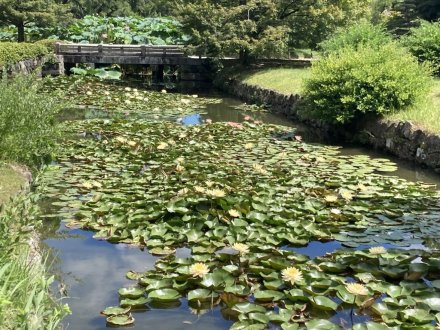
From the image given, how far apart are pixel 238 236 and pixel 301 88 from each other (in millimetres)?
9808

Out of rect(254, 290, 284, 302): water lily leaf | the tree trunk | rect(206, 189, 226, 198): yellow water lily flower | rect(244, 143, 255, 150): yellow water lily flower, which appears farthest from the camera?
the tree trunk

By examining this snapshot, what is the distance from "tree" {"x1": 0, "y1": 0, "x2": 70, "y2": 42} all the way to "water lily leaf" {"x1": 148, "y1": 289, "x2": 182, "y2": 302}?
2317cm

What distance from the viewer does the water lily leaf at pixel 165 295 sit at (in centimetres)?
405

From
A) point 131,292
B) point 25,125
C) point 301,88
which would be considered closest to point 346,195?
point 131,292

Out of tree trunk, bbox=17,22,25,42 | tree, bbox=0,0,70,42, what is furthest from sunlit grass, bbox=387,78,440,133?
tree trunk, bbox=17,22,25,42

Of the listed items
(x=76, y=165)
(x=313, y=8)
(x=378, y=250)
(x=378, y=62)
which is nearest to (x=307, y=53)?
(x=313, y=8)

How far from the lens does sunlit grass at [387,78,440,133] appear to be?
8992 millimetres

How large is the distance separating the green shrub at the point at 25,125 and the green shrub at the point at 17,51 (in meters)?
10.9

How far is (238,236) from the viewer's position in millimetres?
5121

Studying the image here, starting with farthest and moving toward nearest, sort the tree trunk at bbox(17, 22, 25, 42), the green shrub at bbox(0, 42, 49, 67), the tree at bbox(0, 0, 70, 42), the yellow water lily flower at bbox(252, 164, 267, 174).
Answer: the tree trunk at bbox(17, 22, 25, 42)
the tree at bbox(0, 0, 70, 42)
the green shrub at bbox(0, 42, 49, 67)
the yellow water lily flower at bbox(252, 164, 267, 174)

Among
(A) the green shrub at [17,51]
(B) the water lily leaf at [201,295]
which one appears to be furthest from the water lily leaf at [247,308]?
(A) the green shrub at [17,51]

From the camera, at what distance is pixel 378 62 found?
10805mm

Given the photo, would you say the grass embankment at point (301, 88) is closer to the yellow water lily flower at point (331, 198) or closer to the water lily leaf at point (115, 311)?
the yellow water lily flower at point (331, 198)

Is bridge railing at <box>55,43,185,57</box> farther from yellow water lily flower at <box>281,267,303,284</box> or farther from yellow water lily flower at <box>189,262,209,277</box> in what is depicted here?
yellow water lily flower at <box>281,267,303,284</box>
